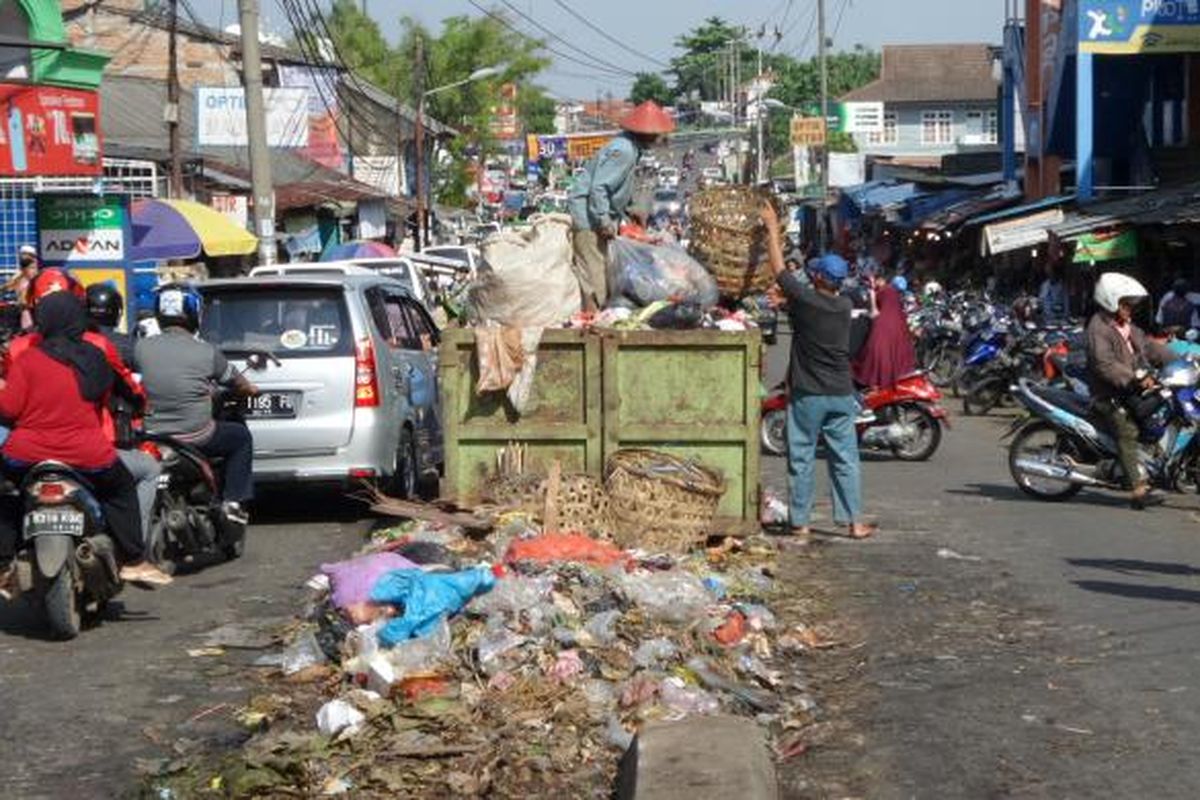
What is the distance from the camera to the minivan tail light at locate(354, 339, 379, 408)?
12461 mm

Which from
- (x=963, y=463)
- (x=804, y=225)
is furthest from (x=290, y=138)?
(x=804, y=225)

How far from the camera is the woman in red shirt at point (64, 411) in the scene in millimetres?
8602

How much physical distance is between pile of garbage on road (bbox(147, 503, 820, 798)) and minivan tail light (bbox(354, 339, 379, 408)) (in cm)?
296

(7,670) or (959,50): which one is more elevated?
(959,50)

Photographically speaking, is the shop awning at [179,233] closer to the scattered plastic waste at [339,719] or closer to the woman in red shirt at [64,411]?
the woman in red shirt at [64,411]

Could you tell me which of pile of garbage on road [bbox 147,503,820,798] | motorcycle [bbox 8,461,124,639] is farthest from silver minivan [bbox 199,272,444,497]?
motorcycle [bbox 8,461,124,639]

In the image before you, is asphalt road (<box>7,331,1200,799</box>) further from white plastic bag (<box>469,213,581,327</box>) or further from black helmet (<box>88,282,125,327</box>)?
white plastic bag (<box>469,213,581,327</box>)

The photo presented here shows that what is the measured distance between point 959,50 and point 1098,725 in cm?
8390

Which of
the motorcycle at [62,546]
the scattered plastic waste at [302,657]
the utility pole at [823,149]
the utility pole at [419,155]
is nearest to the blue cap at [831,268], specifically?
the scattered plastic waste at [302,657]

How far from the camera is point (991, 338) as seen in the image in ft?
78.0

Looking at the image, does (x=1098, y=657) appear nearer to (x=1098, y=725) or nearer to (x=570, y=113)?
(x=1098, y=725)

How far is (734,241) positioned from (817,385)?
4.65ft

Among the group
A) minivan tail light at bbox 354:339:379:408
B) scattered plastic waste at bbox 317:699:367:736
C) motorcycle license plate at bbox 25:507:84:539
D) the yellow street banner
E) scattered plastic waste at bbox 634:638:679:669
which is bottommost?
scattered plastic waste at bbox 317:699:367:736

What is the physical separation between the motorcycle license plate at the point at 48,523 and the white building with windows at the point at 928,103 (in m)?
77.2
